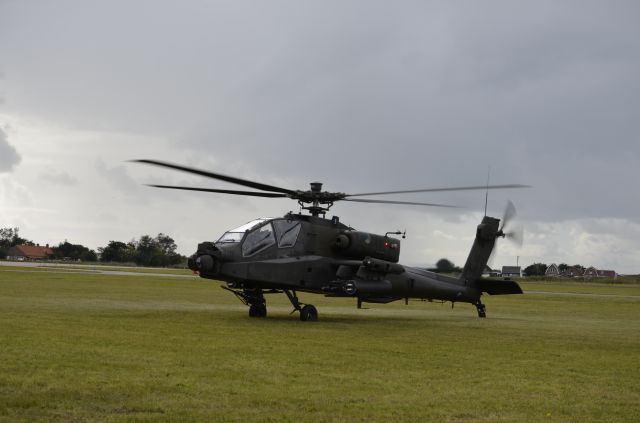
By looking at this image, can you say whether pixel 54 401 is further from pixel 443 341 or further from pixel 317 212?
pixel 317 212

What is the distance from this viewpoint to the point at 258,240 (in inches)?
A: 912

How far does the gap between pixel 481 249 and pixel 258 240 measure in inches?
401

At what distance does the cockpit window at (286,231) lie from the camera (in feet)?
77.5

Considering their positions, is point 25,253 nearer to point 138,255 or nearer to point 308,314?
point 138,255

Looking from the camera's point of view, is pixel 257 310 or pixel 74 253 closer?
pixel 257 310

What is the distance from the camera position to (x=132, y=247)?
163 meters

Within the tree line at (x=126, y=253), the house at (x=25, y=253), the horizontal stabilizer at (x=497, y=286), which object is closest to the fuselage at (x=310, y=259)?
the horizontal stabilizer at (x=497, y=286)

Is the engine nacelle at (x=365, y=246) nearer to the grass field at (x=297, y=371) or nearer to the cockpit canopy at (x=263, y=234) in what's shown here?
the cockpit canopy at (x=263, y=234)

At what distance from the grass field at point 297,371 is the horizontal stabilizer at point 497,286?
5187 millimetres

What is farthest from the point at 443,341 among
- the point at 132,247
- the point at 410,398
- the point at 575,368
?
the point at 132,247

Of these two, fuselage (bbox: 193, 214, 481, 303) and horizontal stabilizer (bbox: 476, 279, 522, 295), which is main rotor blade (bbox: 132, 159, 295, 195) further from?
horizontal stabilizer (bbox: 476, 279, 522, 295)

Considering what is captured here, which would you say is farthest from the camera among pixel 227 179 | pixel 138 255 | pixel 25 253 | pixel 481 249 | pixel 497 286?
pixel 25 253

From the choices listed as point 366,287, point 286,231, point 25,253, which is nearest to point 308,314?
point 366,287

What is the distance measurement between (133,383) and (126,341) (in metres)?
5.20
